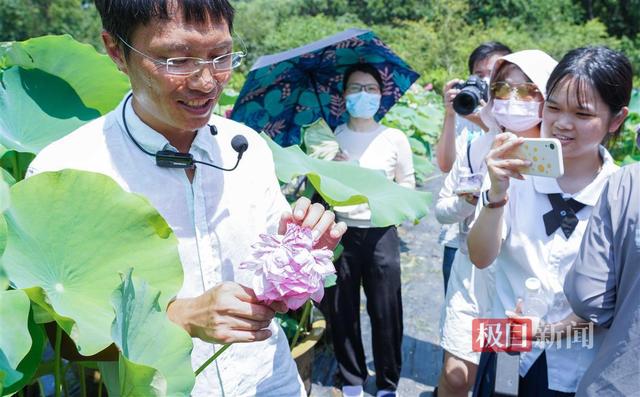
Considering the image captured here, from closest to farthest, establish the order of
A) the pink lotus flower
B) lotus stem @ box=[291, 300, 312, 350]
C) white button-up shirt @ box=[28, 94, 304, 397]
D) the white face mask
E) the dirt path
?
the pink lotus flower, white button-up shirt @ box=[28, 94, 304, 397], the white face mask, lotus stem @ box=[291, 300, 312, 350], the dirt path

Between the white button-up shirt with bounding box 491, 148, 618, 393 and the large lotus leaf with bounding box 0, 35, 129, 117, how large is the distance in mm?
1242

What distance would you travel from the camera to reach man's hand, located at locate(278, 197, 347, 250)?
1028 mm

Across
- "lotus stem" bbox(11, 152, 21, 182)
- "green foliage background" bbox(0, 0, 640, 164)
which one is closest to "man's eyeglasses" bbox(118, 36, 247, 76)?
"lotus stem" bbox(11, 152, 21, 182)

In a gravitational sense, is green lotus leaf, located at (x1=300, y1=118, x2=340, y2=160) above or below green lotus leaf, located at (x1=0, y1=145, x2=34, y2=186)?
below

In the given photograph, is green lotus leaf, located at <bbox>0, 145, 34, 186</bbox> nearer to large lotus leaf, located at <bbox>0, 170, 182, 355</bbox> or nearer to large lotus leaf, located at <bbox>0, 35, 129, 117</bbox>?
large lotus leaf, located at <bbox>0, 35, 129, 117</bbox>

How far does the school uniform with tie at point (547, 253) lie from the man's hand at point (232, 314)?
85 centimetres

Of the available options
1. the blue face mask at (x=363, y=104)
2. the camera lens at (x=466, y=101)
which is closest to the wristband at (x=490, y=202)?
the camera lens at (x=466, y=101)

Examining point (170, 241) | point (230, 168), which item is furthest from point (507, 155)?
point (170, 241)

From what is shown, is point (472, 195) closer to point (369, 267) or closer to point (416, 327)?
point (369, 267)

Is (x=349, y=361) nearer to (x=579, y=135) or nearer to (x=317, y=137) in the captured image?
(x=317, y=137)

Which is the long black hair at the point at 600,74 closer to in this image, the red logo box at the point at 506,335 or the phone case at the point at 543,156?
the phone case at the point at 543,156

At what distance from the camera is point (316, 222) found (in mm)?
1042

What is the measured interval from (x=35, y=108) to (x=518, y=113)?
4.83 ft

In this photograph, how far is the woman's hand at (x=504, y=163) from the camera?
1473 mm
